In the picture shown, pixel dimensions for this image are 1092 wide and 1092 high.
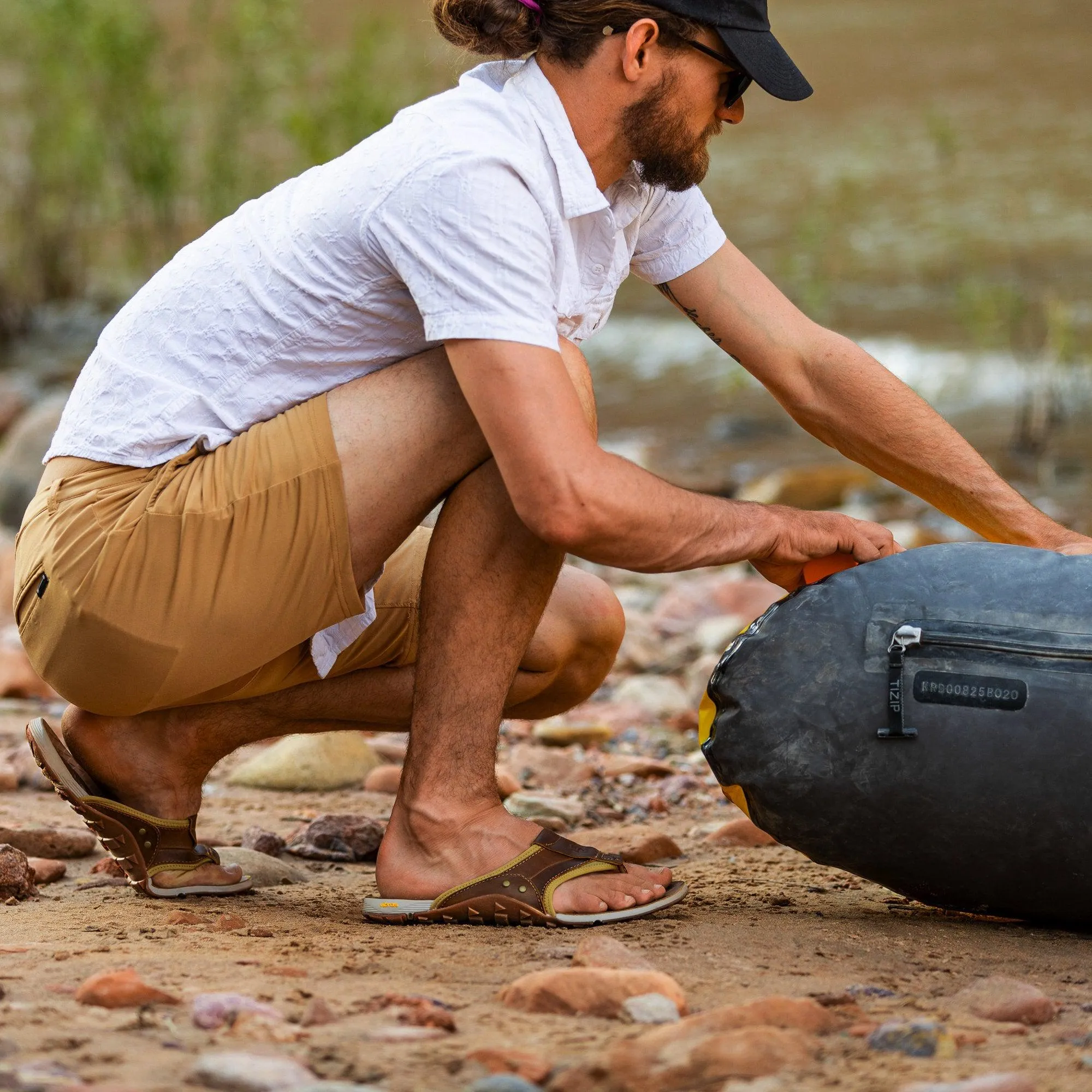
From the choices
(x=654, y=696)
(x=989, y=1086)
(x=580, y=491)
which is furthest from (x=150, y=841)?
(x=654, y=696)

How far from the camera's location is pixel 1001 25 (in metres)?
16.5

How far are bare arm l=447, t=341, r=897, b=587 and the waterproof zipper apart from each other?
0.73 ft

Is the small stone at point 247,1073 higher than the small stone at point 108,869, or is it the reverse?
the small stone at point 247,1073

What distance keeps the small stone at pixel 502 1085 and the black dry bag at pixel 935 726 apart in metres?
0.78

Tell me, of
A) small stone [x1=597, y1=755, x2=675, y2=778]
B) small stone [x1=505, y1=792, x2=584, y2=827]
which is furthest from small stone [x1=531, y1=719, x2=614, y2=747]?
small stone [x1=505, y1=792, x2=584, y2=827]

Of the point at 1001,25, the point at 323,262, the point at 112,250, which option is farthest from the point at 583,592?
the point at 1001,25

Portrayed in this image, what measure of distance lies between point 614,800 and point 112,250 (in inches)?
374

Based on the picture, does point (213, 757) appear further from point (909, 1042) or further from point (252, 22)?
point (252, 22)

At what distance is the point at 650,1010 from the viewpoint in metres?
1.72

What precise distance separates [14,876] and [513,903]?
0.79 metres

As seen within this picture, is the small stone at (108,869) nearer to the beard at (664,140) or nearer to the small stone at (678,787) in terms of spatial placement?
the small stone at (678,787)

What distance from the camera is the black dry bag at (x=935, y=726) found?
6.72 feet

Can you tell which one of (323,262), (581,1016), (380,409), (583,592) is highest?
(323,262)

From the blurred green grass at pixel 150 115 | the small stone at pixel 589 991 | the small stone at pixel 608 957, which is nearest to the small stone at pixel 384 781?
the small stone at pixel 608 957
